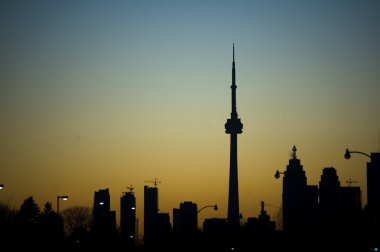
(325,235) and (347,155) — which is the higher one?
(347,155)

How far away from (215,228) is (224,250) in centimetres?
6799

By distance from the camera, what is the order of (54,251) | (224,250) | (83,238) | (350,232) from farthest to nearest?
(83,238), (224,250), (350,232), (54,251)

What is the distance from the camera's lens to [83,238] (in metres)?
140

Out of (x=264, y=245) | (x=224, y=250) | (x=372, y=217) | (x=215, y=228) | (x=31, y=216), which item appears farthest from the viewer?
(x=215, y=228)

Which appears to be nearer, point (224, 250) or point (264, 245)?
point (264, 245)

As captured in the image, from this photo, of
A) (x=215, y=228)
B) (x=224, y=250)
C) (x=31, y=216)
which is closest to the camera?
(x=224, y=250)

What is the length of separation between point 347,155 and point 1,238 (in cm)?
4681

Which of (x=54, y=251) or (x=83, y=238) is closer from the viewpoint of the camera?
(x=54, y=251)

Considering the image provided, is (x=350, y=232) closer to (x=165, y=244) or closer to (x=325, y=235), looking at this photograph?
(x=325, y=235)

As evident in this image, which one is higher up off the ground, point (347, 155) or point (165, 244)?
point (347, 155)

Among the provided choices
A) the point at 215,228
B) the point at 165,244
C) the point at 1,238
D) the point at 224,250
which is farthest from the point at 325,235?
the point at 215,228

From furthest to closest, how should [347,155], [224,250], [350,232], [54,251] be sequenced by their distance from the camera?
1. [224,250]
2. [350,232]
3. [54,251]
4. [347,155]

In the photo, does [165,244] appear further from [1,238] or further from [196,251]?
[1,238]

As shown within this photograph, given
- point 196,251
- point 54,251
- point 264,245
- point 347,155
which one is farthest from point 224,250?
point 347,155
